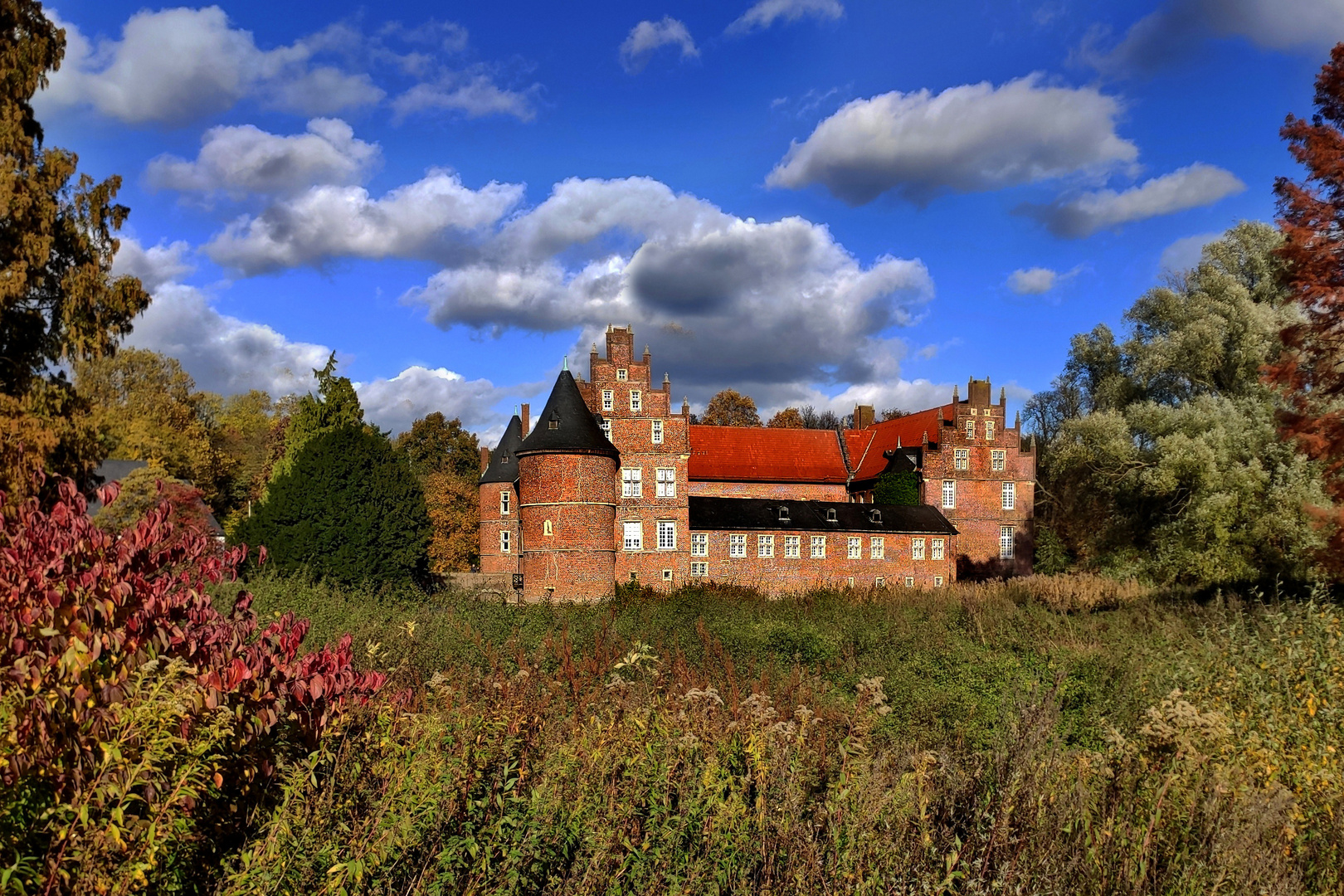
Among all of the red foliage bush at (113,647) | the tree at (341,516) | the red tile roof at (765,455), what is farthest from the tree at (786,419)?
the red foliage bush at (113,647)

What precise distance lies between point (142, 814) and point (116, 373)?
5413 centimetres

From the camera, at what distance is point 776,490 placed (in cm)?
4125

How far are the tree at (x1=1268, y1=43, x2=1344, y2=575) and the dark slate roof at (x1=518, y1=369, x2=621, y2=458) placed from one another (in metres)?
20.8

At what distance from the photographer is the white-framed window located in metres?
33.4

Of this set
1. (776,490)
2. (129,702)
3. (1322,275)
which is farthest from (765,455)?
(129,702)

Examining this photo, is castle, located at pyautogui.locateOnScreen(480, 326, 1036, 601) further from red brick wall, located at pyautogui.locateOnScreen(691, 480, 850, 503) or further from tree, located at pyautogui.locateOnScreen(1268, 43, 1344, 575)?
tree, located at pyautogui.locateOnScreen(1268, 43, 1344, 575)

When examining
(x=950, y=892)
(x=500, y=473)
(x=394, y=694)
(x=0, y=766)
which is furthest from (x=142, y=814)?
(x=500, y=473)

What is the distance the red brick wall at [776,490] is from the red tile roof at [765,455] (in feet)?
0.69

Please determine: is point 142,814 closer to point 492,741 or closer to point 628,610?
point 492,741

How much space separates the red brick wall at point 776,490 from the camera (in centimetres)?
4028

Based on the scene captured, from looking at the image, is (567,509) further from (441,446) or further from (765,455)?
(441,446)

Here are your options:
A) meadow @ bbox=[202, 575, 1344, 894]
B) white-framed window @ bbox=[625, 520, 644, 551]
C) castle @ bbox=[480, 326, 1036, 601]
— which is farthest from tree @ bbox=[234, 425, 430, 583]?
meadow @ bbox=[202, 575, 1344, 894]

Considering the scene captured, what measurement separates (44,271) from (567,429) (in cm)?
1696

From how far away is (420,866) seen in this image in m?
3.29
